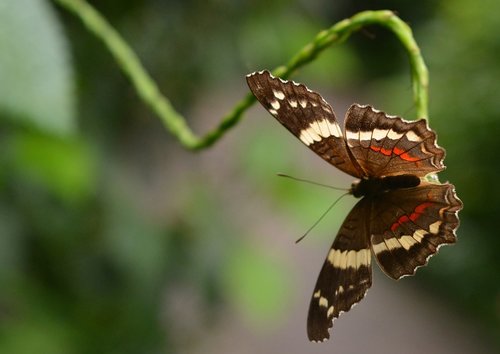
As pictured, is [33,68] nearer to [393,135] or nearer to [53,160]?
[393,135]

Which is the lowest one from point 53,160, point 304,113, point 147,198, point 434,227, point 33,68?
point 434,227

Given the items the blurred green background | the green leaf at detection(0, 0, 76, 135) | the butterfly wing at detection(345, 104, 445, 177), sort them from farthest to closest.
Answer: the blurred green background
the green leaf at detection(0, 0, 76, 135)
the butterfly wing at detection(345, 104, 445, 177)

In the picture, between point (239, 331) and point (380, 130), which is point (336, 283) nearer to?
point (380, 130)

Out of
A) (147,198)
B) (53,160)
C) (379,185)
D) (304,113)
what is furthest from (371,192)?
(147,198)

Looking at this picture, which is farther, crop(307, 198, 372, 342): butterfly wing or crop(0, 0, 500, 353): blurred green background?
crop(0, 0, 500, 353): blurred green background

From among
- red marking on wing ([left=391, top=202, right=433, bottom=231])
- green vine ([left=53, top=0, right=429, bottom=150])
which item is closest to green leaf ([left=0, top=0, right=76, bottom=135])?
green vine ([left=53, top=0, right=429, bottom=150])

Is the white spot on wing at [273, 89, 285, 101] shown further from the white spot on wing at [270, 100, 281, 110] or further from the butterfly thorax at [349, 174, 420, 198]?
the butterfly thorax at [349, 174, 420, 198]

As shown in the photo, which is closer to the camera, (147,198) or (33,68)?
(33,68)

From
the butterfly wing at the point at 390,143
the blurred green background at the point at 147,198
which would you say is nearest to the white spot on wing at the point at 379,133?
the butterfly wing at the point at 390,143
